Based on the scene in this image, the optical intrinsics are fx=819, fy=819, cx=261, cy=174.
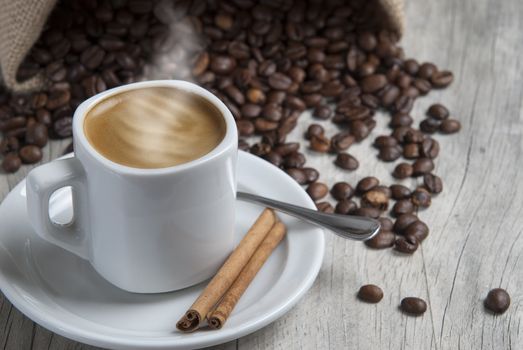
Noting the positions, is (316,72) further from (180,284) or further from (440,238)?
(180,284)

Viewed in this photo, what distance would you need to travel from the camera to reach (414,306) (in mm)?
1647

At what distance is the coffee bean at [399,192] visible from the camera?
197 centimetres

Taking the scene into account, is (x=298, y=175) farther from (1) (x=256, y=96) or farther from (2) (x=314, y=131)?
(1) (x=256, y=96)

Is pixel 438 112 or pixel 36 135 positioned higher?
pixel 438 112

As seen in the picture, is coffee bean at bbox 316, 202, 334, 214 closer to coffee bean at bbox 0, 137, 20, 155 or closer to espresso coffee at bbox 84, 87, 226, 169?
espresso coffee at bbox 84, 87, 226, 169

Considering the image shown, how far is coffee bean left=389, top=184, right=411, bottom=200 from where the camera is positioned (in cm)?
197

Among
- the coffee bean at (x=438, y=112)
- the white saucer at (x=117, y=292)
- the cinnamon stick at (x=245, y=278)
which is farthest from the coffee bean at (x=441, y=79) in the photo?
the cinnamon stick at (x=245, y=278)

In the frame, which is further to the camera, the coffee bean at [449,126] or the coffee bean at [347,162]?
the coffee bean at [449,126]

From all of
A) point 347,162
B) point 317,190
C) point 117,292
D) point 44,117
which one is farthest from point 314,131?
point 117,292

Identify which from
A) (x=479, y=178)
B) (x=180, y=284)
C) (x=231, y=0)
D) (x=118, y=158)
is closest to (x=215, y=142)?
(x=118, y=158)

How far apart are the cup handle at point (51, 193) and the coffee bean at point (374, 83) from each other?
3.56 feet

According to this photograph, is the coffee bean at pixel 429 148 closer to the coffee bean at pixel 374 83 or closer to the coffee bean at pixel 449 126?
the coffee bean at pixel 449 126

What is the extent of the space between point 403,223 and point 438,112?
51 cm

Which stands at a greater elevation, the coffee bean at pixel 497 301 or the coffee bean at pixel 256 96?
the coffee bean at pixel 497 301
